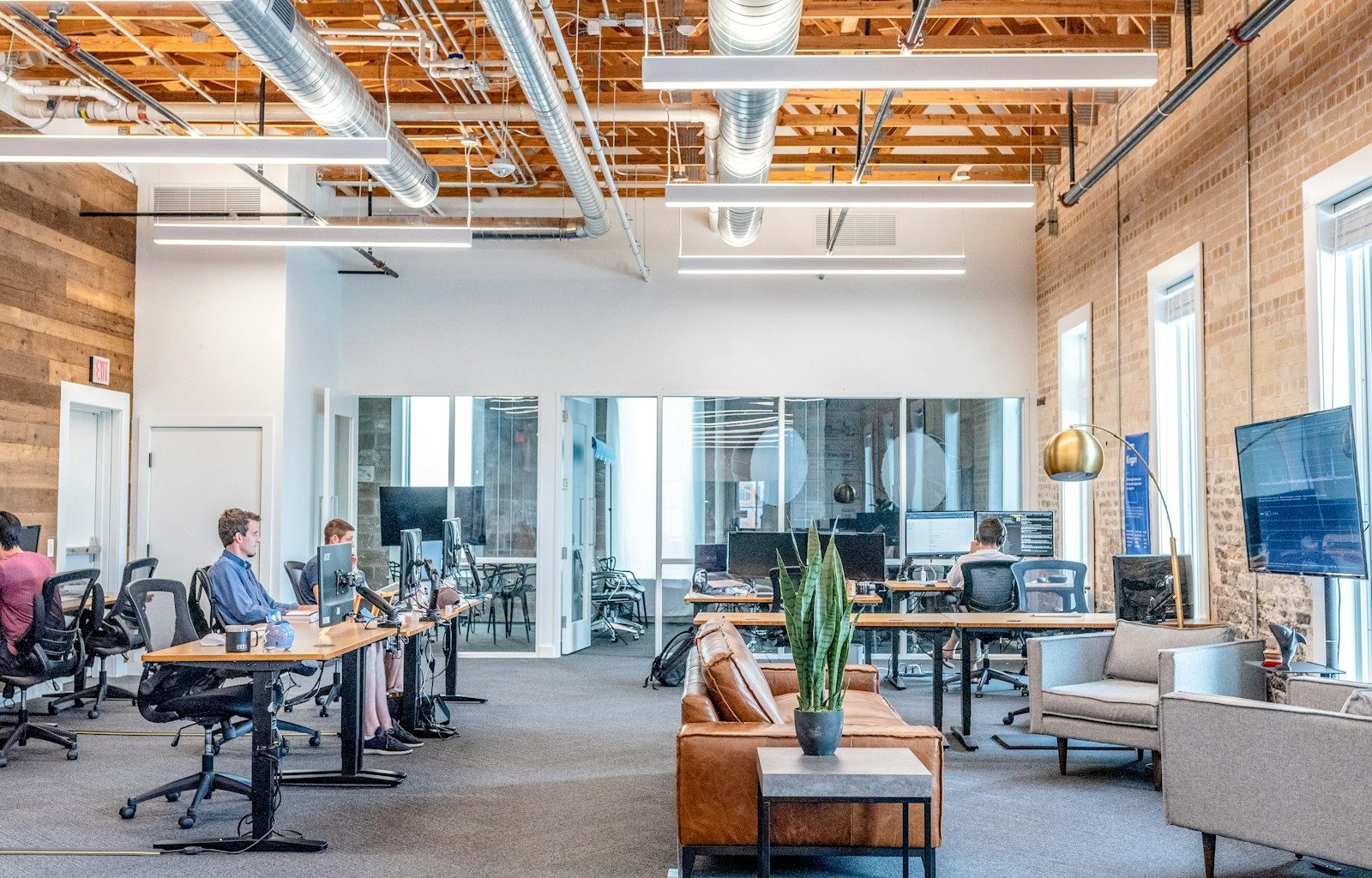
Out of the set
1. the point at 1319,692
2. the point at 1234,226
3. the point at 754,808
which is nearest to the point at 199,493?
the point at 754,808

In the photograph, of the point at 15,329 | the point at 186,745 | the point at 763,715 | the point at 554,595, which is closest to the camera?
the point at 763,715

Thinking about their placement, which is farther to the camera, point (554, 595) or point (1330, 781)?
point (554, 595)

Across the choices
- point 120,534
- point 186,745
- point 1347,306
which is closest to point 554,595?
point 120,534

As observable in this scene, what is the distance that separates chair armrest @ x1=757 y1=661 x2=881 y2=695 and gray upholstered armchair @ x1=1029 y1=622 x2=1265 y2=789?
2.89 ft

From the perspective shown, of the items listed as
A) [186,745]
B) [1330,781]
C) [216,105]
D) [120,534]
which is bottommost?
[186,745]

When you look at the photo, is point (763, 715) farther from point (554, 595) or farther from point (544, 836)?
point (554, 595)

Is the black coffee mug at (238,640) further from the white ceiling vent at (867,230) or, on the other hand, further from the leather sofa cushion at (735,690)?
the white ceiling vent at (867,230)

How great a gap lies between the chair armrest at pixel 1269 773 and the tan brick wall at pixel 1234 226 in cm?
180

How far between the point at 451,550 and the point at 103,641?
239 centimetres

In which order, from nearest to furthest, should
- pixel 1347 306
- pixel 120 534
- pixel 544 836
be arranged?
pixel 544 836, pixel 1347 306, pixel 120 534

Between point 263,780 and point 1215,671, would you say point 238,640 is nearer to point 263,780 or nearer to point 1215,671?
point 263,780

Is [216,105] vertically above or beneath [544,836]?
above

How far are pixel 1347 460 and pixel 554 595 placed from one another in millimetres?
7287

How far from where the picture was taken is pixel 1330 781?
3785 mm
